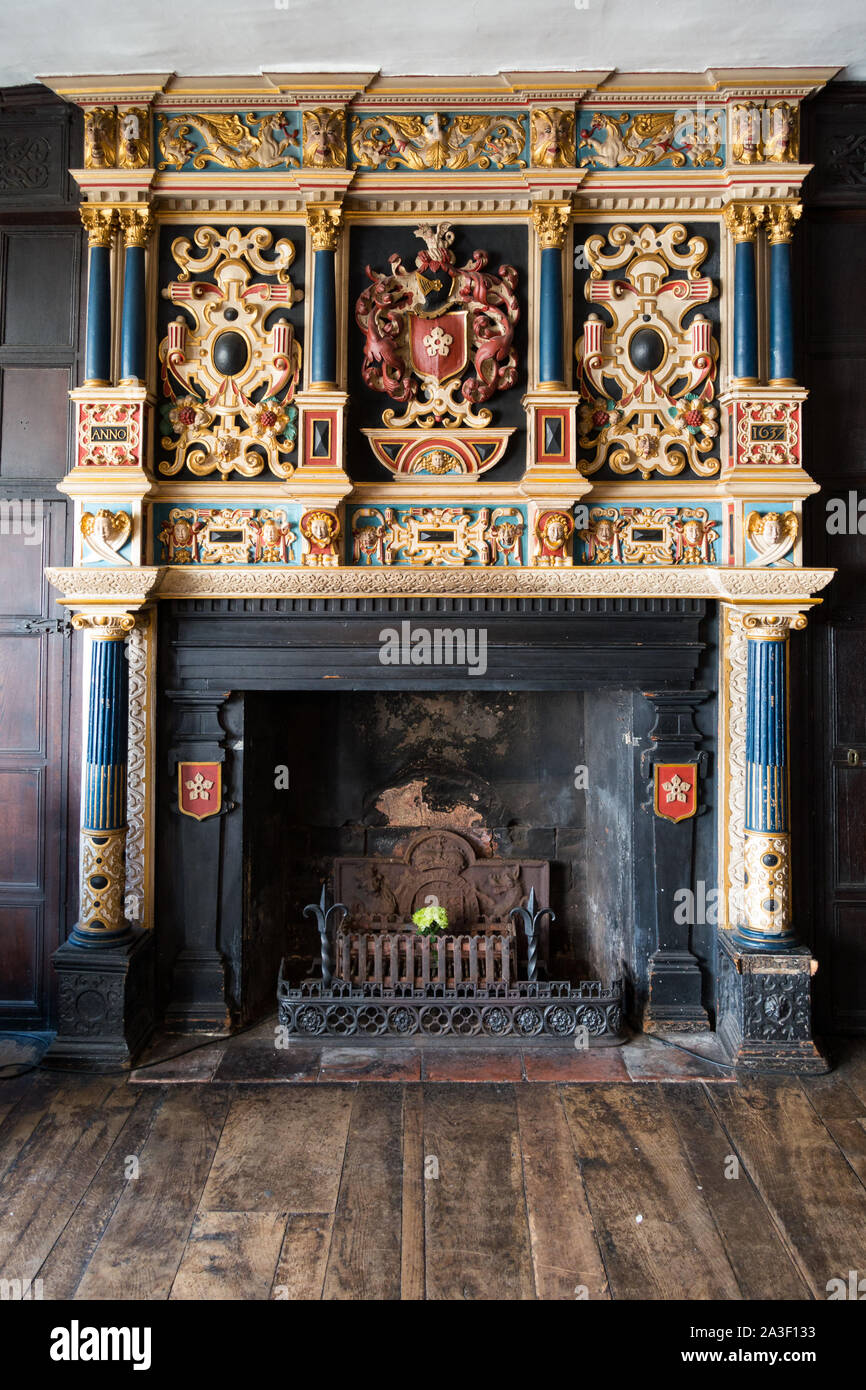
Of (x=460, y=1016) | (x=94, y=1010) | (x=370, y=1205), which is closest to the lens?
(x=370, y=1205)

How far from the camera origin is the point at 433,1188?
3.04m

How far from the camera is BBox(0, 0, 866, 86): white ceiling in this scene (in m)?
3.43

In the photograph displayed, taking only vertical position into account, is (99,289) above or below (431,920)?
above

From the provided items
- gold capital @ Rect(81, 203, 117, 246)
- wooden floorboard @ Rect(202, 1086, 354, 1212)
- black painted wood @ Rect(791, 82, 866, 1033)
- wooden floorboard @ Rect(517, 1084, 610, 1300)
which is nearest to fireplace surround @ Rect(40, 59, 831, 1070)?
Answer: gold capital @ Rect(81, 203, 117, 246)

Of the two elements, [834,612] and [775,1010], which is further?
[834,612]

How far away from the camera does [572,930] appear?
468 cm

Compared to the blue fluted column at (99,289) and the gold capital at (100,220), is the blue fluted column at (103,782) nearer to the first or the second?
the blue fluted column at (99,289)

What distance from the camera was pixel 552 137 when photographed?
3.85m

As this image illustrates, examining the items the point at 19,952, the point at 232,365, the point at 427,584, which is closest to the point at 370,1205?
the point at 19,952

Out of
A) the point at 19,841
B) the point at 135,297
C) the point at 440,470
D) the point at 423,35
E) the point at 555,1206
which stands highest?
the point at 423,35

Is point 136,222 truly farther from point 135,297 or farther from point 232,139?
point 232,139

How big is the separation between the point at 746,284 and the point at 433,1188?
11.7 feet

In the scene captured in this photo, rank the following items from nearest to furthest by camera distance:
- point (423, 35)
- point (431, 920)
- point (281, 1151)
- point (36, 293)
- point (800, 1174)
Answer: point (800, 1174) → point (281, 1151) → point (423, 35) → point (36, 293) → point (431, 920)

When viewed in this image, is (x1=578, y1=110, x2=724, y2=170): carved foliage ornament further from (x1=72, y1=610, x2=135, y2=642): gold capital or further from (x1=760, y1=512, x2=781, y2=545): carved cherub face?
(x1=72, y1=610, x2=135, y2=642): gold capital
